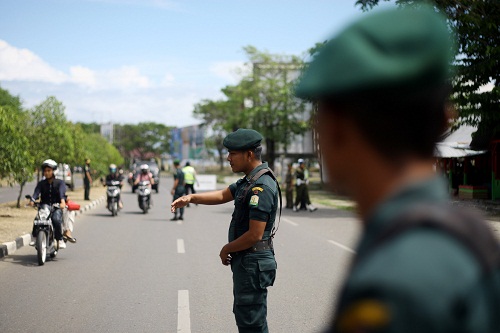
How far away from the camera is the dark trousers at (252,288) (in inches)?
156

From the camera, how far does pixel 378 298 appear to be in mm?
1051

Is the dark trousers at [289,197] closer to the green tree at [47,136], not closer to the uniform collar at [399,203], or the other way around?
the green tree at [47,136]

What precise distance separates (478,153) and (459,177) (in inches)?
170

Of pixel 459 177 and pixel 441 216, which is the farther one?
pixel 459 177

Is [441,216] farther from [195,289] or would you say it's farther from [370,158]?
[195,289]

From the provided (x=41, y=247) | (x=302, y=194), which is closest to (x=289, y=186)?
(x=302, y=194)

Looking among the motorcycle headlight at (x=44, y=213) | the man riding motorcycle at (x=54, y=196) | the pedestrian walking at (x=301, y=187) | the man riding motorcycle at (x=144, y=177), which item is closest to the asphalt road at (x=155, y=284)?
the man riding motorcycle at (x=54, y=196)

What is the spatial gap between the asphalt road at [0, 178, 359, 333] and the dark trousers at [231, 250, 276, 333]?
2411 millimetres

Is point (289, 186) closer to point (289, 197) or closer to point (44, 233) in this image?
point (289, 197)

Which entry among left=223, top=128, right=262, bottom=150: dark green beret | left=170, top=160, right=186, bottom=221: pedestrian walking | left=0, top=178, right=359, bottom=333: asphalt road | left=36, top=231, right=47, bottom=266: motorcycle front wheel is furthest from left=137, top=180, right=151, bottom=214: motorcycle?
left=223, top=128, right=262, bottom=150: dark green beret

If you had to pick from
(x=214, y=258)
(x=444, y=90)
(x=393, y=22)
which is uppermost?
(x=393, y=22)

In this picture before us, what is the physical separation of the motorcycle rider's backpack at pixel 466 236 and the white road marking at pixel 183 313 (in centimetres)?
549

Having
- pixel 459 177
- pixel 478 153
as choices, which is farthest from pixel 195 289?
pixel 459 177

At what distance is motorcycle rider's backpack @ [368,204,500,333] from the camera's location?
1060 millimetres
